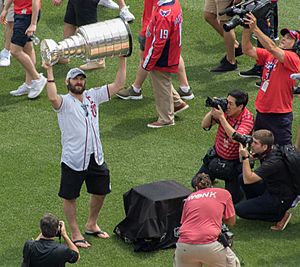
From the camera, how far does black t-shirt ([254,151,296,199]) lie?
956 cm

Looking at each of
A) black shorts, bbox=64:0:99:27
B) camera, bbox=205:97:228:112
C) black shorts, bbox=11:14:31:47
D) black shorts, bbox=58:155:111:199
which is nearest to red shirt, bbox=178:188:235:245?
black shorts, bbox=58:155:111:199

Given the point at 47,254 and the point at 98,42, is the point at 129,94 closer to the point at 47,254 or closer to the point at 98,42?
the point at 98,42

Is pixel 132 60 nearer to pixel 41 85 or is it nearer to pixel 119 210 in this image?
pixel 41 85

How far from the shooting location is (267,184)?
32.4ft

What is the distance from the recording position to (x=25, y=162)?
11.2 m

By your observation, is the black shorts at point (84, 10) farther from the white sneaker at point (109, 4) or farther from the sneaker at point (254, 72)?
the sneaker at point (254, 72)

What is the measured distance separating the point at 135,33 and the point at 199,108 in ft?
8.41

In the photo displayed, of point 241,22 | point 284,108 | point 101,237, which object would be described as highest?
point 241,22

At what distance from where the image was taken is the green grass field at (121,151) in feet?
31.1

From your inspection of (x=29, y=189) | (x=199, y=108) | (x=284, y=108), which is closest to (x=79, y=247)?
(x=29, y=189)

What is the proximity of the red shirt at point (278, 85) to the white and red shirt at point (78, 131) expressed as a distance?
2.11m

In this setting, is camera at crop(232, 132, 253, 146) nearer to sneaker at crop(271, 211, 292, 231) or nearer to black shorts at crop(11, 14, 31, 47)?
sneaker at crop(271, 211, 292, 231)

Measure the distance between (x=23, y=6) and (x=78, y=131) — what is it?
153 inches

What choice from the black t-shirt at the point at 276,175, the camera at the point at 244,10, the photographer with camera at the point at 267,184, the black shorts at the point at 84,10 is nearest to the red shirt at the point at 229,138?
the photographer with camera at the point at 267,184
